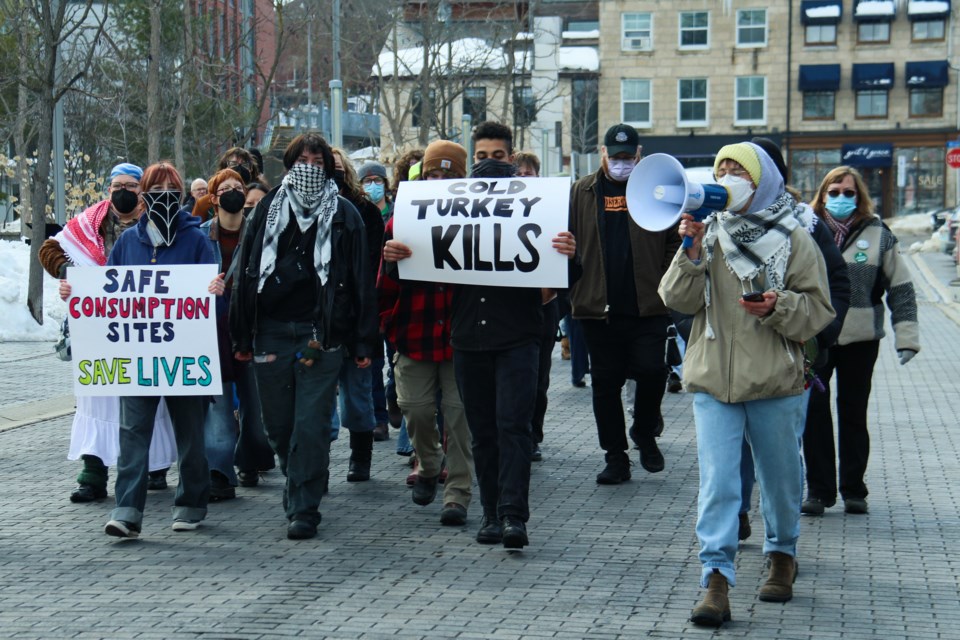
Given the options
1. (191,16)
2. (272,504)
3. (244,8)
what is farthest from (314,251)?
(244,8)

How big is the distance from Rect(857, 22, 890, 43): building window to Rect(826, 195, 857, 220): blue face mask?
188 ft

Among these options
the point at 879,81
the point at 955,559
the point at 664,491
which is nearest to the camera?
the point at 955,559

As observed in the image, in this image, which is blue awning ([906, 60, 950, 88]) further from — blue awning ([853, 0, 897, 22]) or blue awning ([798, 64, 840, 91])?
blue awning ([798, 64, 840, 91])

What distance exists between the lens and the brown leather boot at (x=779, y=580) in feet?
18.8

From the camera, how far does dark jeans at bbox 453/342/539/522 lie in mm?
6602

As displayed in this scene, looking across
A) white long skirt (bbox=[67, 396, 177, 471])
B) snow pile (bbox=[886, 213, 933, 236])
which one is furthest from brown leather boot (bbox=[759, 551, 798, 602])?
snow pile (bbox=[886, 213, 933, 236])

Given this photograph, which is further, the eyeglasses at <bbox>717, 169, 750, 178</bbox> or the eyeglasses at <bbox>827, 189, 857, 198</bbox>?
the eyeglasses at <bbox>827, 189, 857, 198</bbox>

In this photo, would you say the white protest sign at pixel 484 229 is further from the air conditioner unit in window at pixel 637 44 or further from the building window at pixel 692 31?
the building window at pixel 692 31

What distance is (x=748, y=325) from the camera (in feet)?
18.2

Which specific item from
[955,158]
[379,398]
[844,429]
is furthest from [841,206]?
[955,158]

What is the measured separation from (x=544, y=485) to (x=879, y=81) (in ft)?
185

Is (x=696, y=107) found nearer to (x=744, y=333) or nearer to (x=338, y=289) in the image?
(x=338, y=289)

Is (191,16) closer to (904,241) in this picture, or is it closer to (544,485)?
(544,485)

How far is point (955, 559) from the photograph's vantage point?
21.3ft
